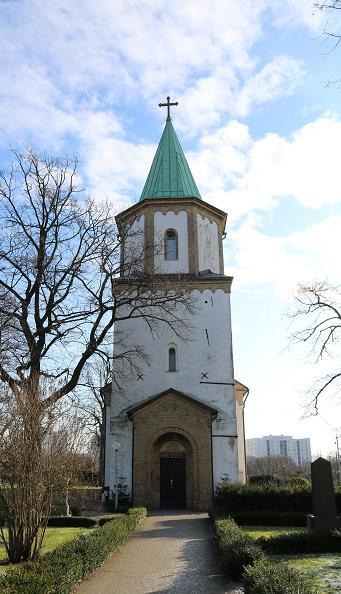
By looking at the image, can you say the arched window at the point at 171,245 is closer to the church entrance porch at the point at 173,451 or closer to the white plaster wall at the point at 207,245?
the white plaster wall at the point at 207,245

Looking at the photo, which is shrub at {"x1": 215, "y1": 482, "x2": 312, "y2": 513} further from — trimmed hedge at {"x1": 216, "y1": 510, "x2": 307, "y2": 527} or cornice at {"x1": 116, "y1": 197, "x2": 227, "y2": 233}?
cornice at {"x1": 116, "y1": 197, "x2": 227, "y2": 233}

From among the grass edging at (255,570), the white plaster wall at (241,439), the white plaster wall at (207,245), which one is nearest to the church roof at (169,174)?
the white plaster wall at (207,245)

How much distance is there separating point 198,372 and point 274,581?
18.3 m

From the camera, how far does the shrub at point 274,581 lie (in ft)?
23.0

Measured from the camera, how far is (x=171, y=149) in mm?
31547

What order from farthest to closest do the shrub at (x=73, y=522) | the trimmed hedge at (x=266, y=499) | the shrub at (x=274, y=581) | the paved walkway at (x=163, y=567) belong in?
the trimmed hedge at (x=266, y=499) → the shrub at (x=73, y=522) → the paved walkway at (x=163, y=567) → the shrub at (x=274, y=581)

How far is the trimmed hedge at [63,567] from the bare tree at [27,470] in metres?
1.38

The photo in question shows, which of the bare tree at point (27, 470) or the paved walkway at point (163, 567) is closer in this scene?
the paved walkway at point (163, 567)

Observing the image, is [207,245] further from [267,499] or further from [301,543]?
[301,543]

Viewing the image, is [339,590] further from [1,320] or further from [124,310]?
[124,310]

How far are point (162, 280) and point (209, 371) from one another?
5.08m

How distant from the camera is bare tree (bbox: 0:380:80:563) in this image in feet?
40.1

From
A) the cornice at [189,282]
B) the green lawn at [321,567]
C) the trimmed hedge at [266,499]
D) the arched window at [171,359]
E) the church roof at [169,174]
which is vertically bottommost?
the green lawn at [321,567]

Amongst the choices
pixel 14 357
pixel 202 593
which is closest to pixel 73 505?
pixel 14 357
